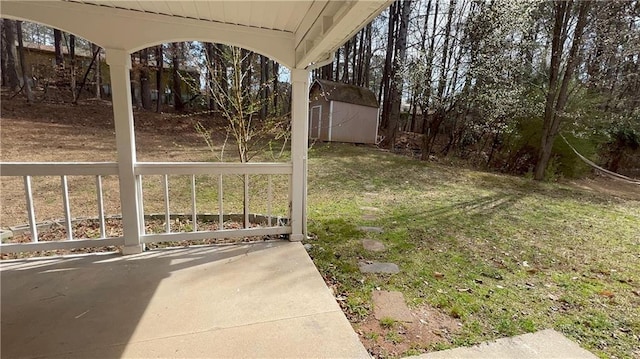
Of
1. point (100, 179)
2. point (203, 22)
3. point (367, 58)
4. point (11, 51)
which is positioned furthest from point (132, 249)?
point (367, 58)

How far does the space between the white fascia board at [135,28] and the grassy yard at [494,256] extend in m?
2.02

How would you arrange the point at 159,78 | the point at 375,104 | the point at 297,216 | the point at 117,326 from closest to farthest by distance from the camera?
the point at 117,326 → the point at 297,216 → the point at 375,104 → the point at 159,78

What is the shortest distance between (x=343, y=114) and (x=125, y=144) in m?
10.2

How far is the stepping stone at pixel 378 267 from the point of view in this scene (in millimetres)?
2662

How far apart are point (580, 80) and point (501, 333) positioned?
8156 mm

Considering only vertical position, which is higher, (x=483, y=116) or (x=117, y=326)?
(x=483, y=116)

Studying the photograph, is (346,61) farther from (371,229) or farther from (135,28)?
(135,28)

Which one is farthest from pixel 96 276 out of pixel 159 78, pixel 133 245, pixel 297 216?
pixel 159 78

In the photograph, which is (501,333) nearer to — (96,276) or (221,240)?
(221,240)

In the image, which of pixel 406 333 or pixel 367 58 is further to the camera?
pixel 367 58

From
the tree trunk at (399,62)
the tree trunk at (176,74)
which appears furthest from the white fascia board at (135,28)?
the tree trunk at (176,74)

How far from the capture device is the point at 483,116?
800 centimetres

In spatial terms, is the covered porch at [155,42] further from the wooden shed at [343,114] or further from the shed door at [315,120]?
the shed door at [315,120]

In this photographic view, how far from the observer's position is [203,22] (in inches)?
104
